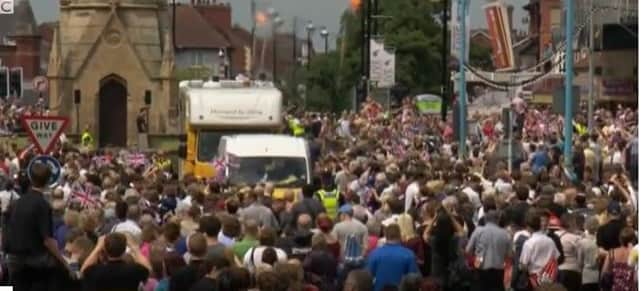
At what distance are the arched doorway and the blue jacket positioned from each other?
63.2m

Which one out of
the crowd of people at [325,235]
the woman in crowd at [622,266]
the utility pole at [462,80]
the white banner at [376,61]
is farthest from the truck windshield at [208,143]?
the white banner at [376,61]

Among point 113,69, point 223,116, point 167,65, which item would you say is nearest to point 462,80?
point 223,116

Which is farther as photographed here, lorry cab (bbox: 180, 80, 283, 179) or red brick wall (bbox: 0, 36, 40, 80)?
red brick wall (bbox: 0, 36, 40, 80)

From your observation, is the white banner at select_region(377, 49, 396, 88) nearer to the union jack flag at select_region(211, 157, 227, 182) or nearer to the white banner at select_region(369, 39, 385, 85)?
the white banner at select_region(369, 39, 385, 85)

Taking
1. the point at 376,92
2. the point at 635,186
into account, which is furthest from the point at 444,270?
the point at 376,92

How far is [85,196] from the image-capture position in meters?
25.1

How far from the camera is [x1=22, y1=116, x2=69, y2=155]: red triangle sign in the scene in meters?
27.6

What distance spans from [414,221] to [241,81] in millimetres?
21114

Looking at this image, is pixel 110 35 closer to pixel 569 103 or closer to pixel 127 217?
pixel 569 103

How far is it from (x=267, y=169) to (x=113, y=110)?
5068cm

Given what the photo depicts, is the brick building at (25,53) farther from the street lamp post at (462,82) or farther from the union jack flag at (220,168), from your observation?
the union jack flag at (220,168)

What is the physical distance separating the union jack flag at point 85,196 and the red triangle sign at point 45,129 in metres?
1.12

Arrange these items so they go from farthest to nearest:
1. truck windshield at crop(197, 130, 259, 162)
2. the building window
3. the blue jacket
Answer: the building window
truck windshield at crop(197, 130, 259, 162)
the blue jacket

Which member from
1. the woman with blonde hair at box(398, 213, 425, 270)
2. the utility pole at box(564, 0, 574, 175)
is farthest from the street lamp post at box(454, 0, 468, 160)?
the woman with blonde hair at box(398, 213, 425, 270)
